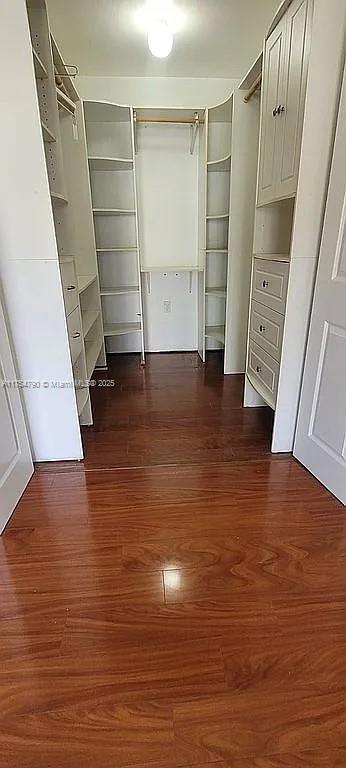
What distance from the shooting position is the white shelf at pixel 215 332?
3523mm

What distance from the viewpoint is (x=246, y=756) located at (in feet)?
2.98

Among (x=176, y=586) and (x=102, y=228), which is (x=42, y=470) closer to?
(x=176, y=586)

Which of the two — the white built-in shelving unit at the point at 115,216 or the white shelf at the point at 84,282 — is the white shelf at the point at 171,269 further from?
the white shelf at the point at 84,282

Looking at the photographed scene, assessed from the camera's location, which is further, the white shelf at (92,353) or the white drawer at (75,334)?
the white shelf at (92,353)

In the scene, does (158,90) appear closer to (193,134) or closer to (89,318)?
(193,134)

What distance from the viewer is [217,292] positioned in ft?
11.3

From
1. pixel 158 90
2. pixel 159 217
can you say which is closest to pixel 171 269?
pixel 159 217

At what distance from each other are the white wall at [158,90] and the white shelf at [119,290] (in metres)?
1.41

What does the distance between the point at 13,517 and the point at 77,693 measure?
2.72 feet

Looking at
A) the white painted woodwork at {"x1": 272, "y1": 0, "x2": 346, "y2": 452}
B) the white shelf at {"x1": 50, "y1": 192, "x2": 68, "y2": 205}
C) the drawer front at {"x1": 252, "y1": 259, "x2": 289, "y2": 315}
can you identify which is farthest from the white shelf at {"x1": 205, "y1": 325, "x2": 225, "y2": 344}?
the white shelf at {"x1": 50, "y1": 192, "x2": 68, "y2": 205}

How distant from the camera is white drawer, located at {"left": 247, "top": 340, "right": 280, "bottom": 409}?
207cm

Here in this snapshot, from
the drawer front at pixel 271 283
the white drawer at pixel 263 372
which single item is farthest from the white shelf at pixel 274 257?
the white drawer at pixel 263 372

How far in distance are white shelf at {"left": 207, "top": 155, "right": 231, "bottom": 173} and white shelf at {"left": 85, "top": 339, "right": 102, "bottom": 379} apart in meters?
1.67

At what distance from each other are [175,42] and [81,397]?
229 centimetres
